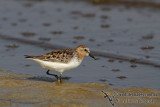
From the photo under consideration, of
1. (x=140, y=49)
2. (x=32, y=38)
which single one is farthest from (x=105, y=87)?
(x=32, y=38)

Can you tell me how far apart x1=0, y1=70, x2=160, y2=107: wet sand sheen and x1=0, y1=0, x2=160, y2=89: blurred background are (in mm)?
454

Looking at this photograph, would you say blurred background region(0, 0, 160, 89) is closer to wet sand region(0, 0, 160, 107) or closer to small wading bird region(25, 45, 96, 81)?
wet sand region(0, 0, 160, 107)

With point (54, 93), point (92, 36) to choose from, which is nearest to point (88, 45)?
point (92, 36)

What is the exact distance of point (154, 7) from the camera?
14805mm

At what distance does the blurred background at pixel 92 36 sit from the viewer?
8.65 meters

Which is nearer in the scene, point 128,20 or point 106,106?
point 106,106

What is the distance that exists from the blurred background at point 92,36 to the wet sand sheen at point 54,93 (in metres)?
0.45

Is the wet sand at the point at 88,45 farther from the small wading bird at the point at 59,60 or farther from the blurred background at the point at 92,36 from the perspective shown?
the small wading bird at the point at 59,60

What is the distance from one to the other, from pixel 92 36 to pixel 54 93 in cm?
461

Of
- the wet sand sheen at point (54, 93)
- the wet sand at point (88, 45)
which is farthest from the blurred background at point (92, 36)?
the wet sand sheen at point (54, 93)

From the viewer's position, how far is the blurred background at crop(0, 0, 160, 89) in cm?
865

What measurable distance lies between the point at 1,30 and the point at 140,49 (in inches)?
189

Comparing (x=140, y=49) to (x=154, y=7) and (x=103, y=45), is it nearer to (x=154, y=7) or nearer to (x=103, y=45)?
(x=103, y=45)

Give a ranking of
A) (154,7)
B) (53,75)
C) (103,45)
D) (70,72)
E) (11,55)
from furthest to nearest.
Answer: (154,7)
(103,45)
(11,55)
(70,72)
(53,75)
